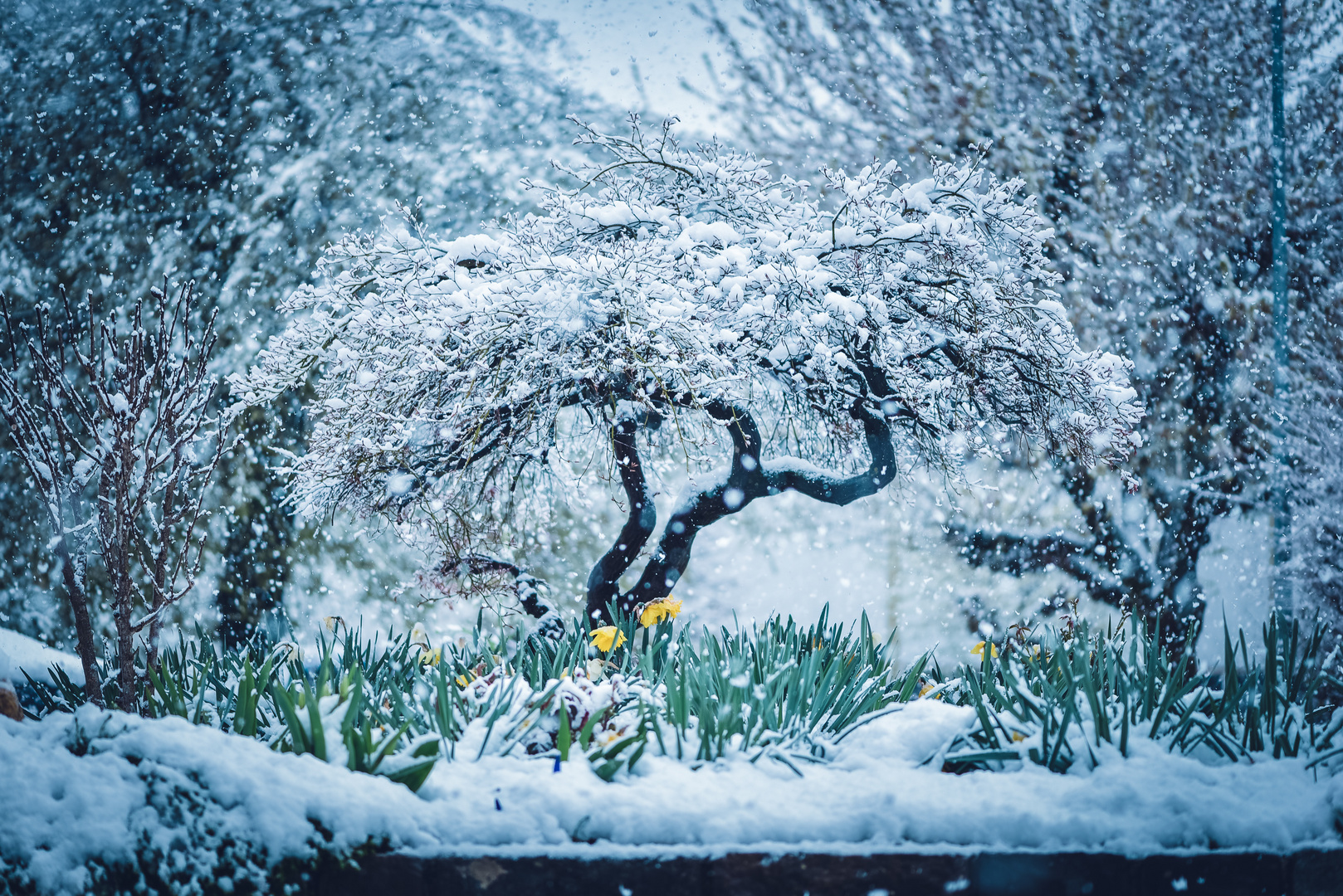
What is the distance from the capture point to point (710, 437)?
369cm

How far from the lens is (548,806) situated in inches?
73.7

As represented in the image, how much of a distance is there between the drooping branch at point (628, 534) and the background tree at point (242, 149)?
3781 millimetres

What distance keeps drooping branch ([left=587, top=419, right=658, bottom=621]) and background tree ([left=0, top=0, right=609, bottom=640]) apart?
378 cm

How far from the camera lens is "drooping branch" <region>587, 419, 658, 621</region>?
12.6 ft

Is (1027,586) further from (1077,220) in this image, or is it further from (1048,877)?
(1048,877)

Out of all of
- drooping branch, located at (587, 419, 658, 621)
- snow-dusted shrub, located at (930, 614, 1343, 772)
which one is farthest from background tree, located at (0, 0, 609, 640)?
snow-dusted shrub, located at (930, 614, 1343, 772)

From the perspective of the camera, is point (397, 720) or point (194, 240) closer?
point (397, 720)

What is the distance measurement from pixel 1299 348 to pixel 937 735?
5.52 meters

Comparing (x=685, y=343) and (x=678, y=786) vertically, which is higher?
(x=685, y=343)

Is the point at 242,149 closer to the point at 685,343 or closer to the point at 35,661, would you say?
the point at 35,661

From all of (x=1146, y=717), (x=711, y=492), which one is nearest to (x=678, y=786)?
(x=1146, y=717)

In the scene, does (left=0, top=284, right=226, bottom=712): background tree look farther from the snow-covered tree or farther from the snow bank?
the snow bank

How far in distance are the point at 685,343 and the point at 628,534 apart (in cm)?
118

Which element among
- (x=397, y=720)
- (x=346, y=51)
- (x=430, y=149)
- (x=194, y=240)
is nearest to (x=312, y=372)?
(x=194, y=240)
